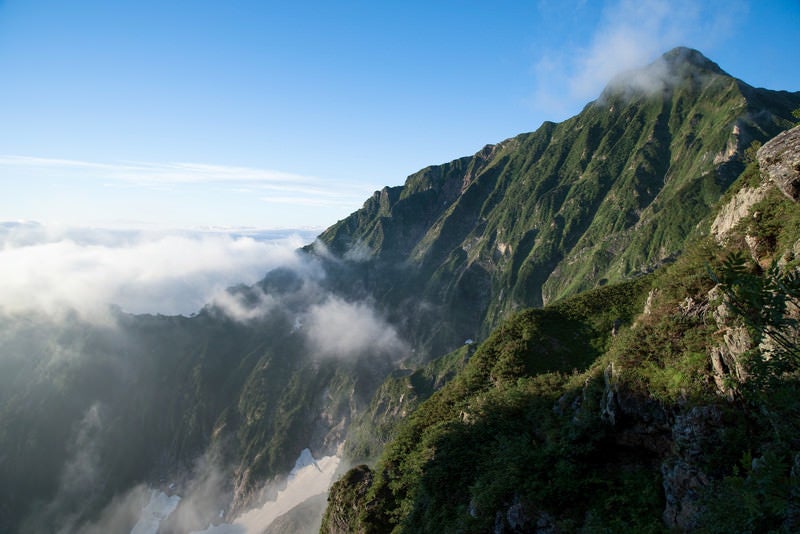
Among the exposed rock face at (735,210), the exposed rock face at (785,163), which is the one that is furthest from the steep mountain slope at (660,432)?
the exposed rock face at (735,210)

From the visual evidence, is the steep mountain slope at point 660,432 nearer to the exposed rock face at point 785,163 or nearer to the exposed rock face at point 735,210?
the exposed rock face at point 785,163

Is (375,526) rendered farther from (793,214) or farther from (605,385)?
(793,214)

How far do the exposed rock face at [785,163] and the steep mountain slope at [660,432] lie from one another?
14cm

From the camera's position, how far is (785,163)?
2747 cm

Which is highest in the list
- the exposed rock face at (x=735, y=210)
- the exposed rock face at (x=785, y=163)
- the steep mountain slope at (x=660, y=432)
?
the exposed rock face at (x=785, y=163)

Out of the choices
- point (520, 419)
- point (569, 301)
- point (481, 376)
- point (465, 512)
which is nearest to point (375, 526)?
point (465, 512)

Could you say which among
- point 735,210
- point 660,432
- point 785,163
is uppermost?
point 785,163

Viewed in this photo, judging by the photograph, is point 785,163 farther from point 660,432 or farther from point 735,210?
point 660,432

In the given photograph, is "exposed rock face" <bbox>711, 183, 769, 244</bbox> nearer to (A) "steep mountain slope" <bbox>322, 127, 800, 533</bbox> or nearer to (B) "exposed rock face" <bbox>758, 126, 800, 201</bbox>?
(A) "steep mountain slope" <bbox>322, 127, 800, 533</bbox>

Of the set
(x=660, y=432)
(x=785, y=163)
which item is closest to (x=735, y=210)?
(x=785, y=163)

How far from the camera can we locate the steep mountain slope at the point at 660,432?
11.9m

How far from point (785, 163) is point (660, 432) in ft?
63.8

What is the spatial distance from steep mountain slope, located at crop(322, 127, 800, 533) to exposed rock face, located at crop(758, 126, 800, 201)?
14cm

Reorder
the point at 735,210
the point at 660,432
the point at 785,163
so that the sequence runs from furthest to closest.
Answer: the point at 735,210, the point at 785,163, the point at 660,432
